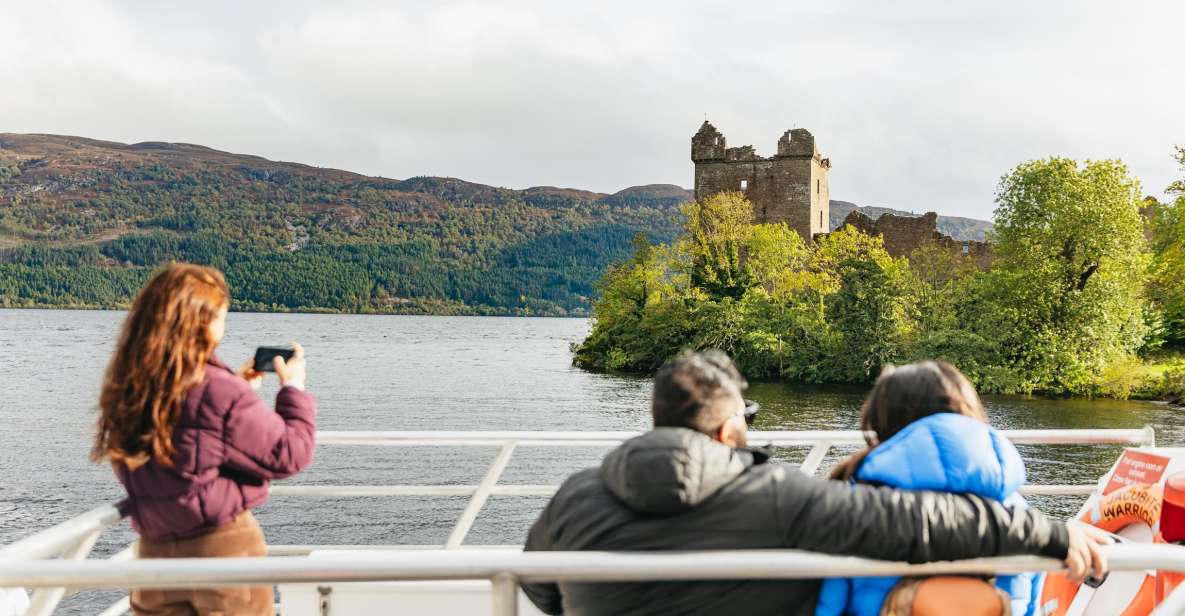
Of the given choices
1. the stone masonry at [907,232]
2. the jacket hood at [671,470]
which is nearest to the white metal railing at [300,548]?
the jacket hood at [671,470]

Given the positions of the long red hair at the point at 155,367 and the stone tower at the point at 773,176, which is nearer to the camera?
the long red hair at the point at 155,367

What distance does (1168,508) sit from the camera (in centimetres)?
303

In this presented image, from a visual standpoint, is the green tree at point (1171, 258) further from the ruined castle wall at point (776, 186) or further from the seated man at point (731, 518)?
the seated man at point (731, 518)

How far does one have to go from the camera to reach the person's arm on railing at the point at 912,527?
190 centimetres

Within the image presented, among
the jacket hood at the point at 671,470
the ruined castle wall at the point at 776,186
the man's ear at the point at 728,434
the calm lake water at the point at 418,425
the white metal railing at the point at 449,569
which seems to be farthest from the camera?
the ruined castle wall at the point at 776,186

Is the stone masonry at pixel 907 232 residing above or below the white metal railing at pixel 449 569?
above

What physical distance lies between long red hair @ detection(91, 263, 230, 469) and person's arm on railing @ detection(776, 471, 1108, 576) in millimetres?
1399

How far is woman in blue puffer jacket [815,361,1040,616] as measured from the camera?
6.59 feet

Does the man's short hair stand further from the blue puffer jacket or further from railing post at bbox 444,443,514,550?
railing post at bbox 444,443,514,550

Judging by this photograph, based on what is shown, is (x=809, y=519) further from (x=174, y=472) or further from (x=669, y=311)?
(x=669, y=311)

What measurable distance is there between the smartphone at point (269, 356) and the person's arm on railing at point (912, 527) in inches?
55.2

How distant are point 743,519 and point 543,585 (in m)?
0.58

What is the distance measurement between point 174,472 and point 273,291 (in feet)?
625

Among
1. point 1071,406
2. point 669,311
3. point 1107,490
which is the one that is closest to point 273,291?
point 669,311
